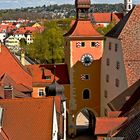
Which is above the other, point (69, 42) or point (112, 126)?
point (69, 42)

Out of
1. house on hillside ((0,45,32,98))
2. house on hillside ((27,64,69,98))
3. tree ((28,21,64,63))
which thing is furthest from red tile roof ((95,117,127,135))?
tree ((28,21,64,63))

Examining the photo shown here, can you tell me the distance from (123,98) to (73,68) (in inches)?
370

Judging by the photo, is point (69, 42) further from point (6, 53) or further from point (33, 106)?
point (33, 106)

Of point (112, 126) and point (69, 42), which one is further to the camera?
point (69, 42)

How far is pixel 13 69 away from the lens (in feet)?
120

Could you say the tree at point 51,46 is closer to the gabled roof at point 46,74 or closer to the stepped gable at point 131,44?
the gabled roof at point 46,74

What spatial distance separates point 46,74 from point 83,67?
10.6 ft

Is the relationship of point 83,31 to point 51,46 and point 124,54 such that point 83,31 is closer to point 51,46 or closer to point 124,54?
point 124,54

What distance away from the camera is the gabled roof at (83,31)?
42000 millimetres

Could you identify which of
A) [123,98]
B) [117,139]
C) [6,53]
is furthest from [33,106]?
[6,53]

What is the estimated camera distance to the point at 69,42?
138ft

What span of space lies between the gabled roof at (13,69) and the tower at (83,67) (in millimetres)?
5773

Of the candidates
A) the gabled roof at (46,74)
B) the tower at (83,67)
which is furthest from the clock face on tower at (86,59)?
the gabled roof at (46,74)

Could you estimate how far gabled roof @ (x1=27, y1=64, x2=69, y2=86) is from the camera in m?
41.7
